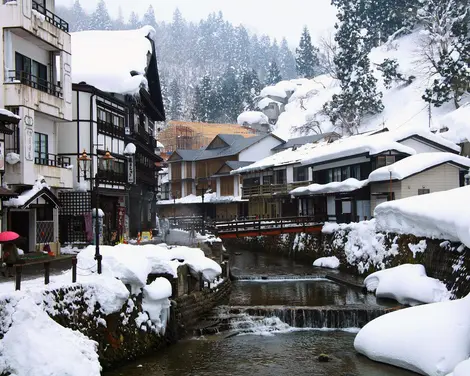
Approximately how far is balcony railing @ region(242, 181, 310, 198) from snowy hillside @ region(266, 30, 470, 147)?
14409mm

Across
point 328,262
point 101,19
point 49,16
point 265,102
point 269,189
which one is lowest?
point 328,262

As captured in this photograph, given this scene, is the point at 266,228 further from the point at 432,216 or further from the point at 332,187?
the point at 432,216

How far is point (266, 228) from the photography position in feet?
131

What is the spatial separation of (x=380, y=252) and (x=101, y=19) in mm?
166751

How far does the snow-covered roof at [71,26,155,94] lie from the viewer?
35750 mm

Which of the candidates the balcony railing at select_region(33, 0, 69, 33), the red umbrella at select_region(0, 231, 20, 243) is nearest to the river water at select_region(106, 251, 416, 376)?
the red umbrella at select_region(0, 231, 20, 243)

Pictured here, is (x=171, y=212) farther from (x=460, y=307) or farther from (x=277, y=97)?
(x=460, y=307)

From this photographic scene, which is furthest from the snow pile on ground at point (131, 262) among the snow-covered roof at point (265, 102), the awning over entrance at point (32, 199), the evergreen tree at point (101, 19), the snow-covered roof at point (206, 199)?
the evergreen tree at point (101, 19)

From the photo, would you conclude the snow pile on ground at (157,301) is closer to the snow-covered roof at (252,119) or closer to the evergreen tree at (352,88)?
the evergreen tree at (352,88)

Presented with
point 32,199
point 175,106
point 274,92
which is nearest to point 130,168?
point 32,199

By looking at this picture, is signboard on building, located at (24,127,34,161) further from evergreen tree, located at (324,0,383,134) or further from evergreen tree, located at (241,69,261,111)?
evergreen tree, located at (241,69,261,111)

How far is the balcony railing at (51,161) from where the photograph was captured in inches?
1036

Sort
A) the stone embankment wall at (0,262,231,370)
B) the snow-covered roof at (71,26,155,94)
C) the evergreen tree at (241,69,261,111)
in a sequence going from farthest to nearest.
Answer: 1. the evergreen tree at (241,69,261,111)
2. the snow-covered roof at (71,26,155,94)
3. the stone embankment wall at (0,262,231,370)

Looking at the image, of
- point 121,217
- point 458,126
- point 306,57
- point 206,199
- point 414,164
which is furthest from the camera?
point 306,57
